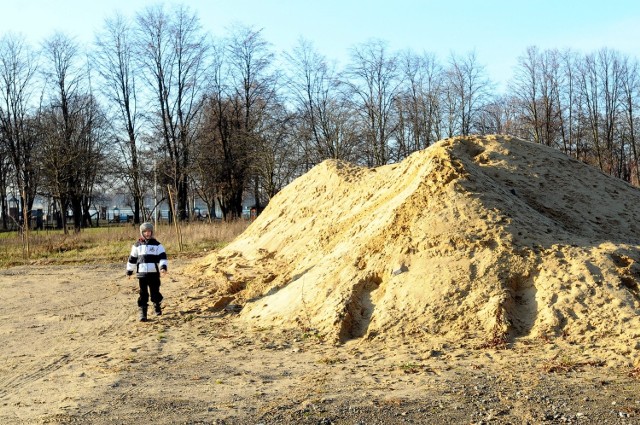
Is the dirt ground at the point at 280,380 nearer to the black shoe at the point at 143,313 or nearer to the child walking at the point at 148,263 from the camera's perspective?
the black shoe at the point at 143,313

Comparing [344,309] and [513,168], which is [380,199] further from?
[344,309]

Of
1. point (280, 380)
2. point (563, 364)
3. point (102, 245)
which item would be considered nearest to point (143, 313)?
point (280, 380)

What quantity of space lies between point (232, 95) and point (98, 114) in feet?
34.8

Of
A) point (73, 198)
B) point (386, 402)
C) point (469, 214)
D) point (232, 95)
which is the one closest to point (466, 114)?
point (232, 95)

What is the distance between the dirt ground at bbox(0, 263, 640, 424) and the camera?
17.6 ft

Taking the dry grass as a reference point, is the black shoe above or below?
below

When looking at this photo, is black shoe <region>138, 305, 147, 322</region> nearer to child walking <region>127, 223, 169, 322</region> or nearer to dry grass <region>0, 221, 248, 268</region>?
child walking <region>127, 223, 169, 322</region>

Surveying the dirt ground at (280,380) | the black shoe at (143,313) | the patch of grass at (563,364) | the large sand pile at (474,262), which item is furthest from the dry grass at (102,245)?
the patch of grass at (563,364)

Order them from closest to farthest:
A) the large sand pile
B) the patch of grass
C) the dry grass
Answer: the patch of grass, the large sand pile, the dry grass

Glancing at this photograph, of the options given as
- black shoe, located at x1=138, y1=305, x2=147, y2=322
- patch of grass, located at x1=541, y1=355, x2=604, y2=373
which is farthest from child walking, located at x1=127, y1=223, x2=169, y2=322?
patch of grass, located at x1=541, y1=355, x2=604, y2=373

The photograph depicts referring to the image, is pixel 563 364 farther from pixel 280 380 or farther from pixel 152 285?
pixel 152 285

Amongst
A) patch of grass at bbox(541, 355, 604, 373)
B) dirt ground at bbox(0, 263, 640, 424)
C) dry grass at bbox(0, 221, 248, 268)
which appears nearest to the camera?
dirt ground at bbox(0, 263, 640, 424)

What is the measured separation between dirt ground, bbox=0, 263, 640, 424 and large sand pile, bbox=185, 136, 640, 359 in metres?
0.49

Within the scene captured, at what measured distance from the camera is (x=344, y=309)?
8.50m
